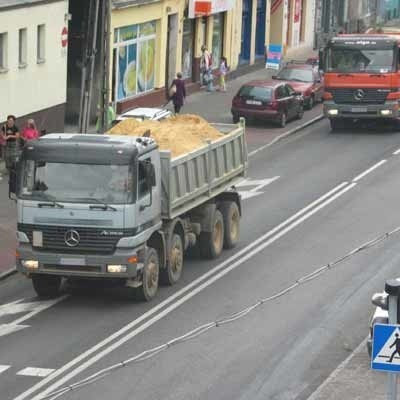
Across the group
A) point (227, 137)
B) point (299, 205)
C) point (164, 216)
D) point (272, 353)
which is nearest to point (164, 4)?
point (299, 205)

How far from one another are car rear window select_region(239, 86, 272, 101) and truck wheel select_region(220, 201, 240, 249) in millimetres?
16710

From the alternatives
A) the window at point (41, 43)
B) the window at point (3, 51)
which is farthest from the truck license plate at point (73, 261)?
the window at point (41, 43)

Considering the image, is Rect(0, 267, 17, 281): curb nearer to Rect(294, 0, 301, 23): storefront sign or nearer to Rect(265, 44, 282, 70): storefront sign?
Rect(265, 44, 282, 70): storefront sign

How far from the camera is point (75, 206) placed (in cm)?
2073

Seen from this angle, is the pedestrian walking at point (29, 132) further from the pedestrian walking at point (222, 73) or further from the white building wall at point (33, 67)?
the pedestrian walking at point (222, 73)

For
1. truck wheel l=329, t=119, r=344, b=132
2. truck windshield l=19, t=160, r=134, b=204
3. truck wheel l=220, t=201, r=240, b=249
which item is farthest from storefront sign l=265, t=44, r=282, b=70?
truck windshield l=19, t=160, r=134, b=204

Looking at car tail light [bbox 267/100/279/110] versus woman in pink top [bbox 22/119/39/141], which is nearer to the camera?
woman in pink top [bbox 22/119/39/141]

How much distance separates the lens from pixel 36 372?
17922 mm

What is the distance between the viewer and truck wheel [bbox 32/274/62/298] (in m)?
21.8

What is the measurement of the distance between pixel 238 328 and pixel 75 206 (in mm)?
3106

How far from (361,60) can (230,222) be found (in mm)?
17376

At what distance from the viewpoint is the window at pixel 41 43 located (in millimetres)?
36531

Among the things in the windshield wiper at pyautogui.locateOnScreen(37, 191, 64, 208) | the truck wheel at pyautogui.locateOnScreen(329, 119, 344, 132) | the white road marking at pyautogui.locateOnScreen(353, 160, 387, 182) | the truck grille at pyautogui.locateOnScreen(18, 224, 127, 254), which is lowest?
the truck wheel at pyautogui.locateOnScreen(329, 119, 344, 132)

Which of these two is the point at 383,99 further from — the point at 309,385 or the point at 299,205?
the point at 309,385
